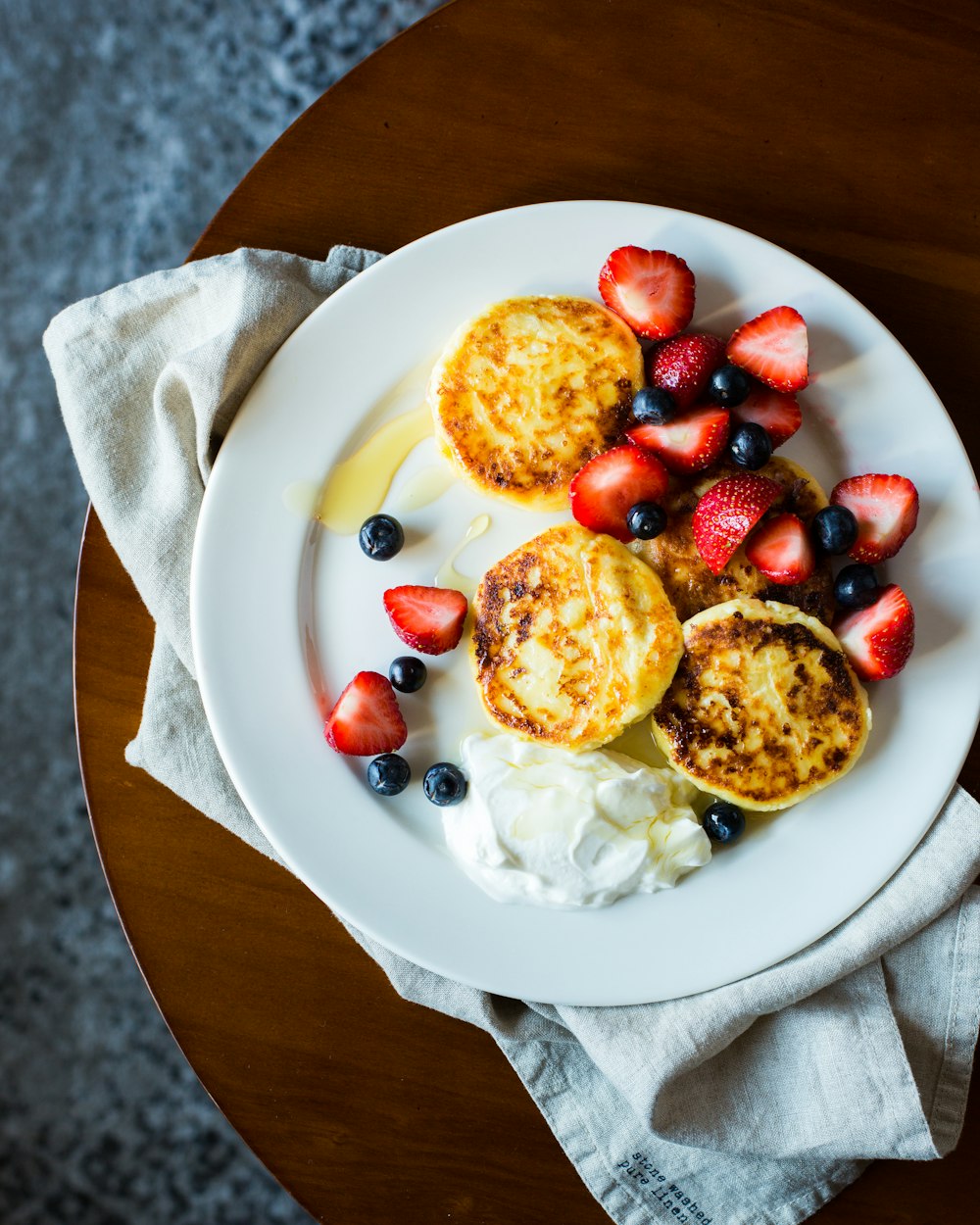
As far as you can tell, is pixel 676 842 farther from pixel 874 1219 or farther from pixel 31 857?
pixel 31 857

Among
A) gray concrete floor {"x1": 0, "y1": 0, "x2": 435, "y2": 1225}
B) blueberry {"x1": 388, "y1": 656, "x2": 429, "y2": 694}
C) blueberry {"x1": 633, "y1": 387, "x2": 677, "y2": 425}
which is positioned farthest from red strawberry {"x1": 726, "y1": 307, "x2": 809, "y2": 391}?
gray concrete floor {"x1": 0, "y1": 0, "x2": 435, "y2": 1225}

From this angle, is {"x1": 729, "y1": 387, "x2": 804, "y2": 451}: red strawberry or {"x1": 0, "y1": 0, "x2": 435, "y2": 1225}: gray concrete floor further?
{"x1": 0, "y1": 0, "x2": 435, "y2": 1225}: gray concrete floor

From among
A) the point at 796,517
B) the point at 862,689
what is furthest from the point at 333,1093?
the point at 796,517

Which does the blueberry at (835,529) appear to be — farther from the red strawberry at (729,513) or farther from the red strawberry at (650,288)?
the red strawberry at (650,288)

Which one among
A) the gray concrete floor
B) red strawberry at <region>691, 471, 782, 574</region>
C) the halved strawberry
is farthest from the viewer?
the gray concrete floor

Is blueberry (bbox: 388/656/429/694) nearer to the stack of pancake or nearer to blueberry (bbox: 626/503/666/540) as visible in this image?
the stack of pancake
